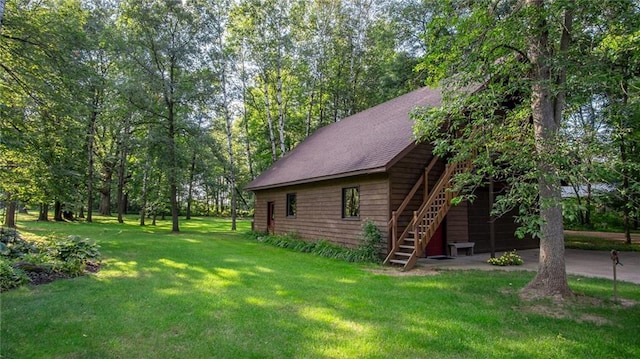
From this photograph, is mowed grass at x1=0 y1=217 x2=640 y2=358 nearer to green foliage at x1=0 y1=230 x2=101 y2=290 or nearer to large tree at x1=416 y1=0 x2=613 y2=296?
green foliage at x1=0 y1=230 x2=101 y2=290

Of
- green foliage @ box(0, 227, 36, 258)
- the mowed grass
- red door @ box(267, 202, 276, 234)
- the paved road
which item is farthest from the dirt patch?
red door @ box(267, 202, 276, 234)

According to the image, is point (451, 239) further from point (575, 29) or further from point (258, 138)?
point (258, 138)

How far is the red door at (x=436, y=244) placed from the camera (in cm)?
1114

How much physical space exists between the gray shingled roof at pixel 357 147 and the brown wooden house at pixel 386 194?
43 mm

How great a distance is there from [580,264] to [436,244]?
12.2 feet

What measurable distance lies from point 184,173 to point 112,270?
37.8ft

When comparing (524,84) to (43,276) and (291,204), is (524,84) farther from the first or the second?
(291,204)

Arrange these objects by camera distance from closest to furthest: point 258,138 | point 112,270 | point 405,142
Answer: point 112,270 → point 405,142 → point 258,138

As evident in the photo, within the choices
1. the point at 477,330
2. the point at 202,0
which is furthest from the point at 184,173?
the point at 477,330

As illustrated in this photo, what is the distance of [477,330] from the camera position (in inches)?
174

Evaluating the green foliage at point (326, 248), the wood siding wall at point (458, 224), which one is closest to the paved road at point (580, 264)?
the wood siding wall at point (458, 224)

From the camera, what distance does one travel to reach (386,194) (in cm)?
984

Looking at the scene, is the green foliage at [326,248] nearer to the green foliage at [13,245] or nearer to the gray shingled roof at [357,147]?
the gray shingled roof at [357,147]

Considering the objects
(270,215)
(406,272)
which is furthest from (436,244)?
(270,215)
